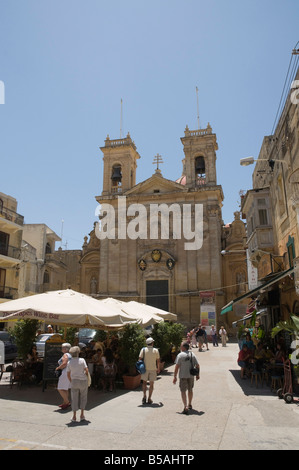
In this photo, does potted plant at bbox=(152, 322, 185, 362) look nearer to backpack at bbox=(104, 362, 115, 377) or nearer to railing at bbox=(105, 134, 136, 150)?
backpack at bbox=(104, 362, 115, 377)

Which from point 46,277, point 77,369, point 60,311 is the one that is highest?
point 46,277

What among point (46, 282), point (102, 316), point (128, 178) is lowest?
point (102, 316)

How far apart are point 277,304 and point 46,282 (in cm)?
2954

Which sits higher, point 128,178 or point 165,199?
point 128,178

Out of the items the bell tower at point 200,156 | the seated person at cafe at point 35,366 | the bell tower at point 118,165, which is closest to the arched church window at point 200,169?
the bell tower at point 200,156

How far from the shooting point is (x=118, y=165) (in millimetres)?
39344

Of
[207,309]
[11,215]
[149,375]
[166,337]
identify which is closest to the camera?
[149,375]

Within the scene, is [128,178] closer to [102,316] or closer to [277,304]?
[277,304]

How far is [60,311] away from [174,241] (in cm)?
2547

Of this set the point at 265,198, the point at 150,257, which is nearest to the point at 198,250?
the point at 150,257

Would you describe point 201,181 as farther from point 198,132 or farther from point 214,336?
point 214,336

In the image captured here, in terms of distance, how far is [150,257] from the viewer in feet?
113

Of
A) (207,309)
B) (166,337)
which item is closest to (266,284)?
(166,337)
